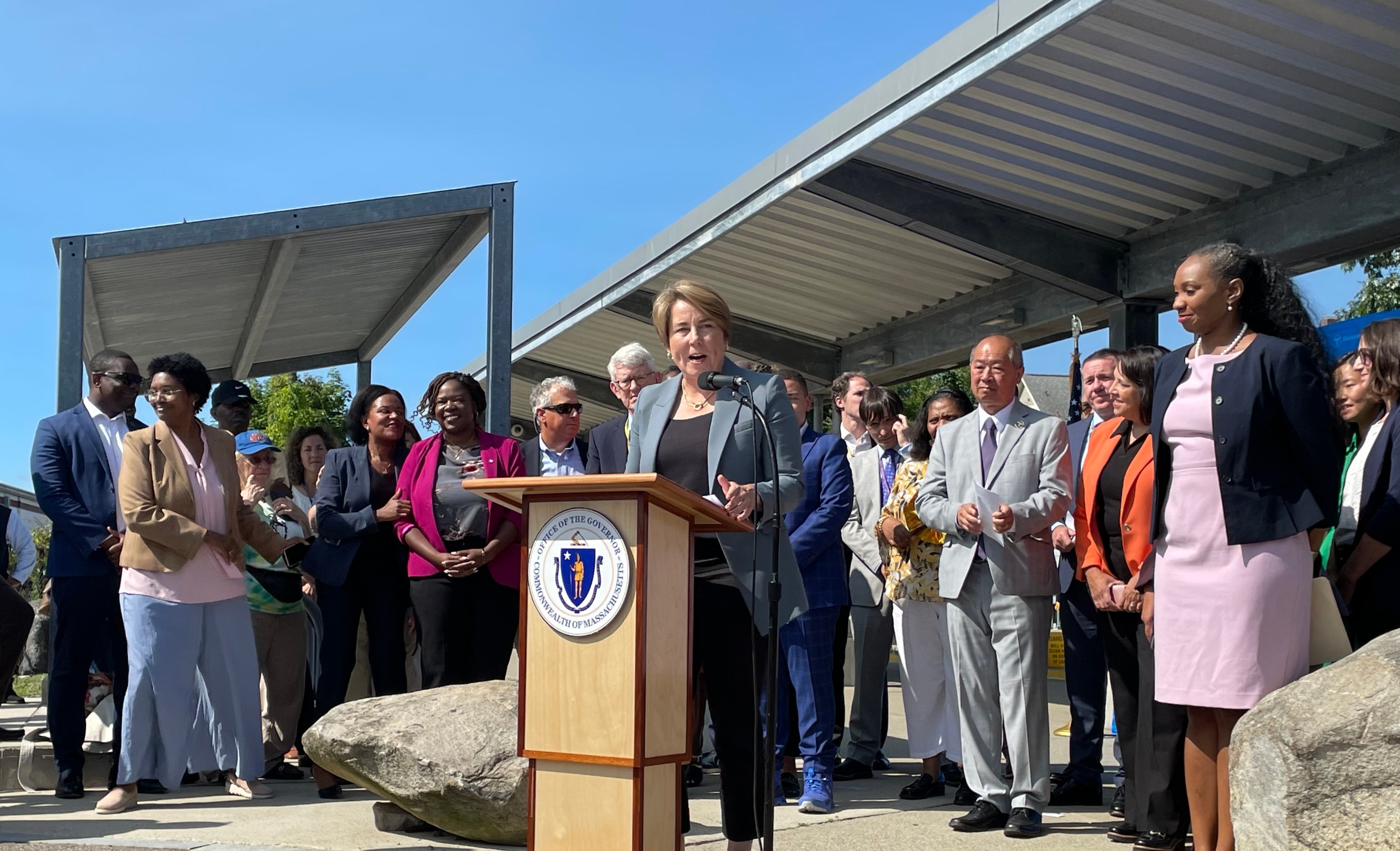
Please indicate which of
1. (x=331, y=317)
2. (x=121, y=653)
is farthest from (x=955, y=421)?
(x=331, y=317)

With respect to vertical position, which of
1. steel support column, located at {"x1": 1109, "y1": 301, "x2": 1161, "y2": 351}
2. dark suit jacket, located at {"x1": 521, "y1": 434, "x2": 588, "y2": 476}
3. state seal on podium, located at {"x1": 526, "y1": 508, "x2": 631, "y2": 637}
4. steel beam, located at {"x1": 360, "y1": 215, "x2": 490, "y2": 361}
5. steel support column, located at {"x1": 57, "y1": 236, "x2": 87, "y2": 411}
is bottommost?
state seal on podium, located at {"x1": 526, "y1": 508, "x2": 631, "y2": 637}

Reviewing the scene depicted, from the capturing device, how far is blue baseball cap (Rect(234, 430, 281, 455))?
7.82 meters

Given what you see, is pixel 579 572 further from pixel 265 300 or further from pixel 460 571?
pixel 265 300

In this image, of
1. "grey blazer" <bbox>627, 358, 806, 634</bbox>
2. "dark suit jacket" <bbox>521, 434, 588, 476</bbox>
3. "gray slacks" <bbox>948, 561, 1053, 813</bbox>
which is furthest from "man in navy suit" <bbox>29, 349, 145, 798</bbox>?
"gray slacks" <bbox>948, 561, 1053, 813</bbox>

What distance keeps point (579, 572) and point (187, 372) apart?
11.2ft

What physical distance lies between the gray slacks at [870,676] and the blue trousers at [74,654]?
390 centimetres

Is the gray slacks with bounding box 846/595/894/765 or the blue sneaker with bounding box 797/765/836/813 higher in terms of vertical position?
the gray slacks with bounding box 846/595/894/765

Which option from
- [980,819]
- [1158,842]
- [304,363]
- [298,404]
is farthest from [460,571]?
[298,404]

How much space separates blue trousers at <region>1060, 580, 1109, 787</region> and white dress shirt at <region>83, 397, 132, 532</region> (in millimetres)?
4800

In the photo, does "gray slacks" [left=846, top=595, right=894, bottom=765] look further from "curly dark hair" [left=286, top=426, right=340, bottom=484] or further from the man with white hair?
"curly dark hair" [left=286, top=426, right=340, bottom=484]

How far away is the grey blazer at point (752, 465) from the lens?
4.54 meters

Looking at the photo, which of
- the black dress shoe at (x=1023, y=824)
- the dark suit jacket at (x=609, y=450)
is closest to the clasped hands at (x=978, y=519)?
the black dress shoe at (x=1023, y=824)

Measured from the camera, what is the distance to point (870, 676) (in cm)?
766

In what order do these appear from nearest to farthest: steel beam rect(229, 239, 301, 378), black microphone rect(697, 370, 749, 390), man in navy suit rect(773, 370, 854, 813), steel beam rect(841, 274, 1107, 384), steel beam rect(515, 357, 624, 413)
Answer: black microphone rect(697, 370, 749, 390)
man in navy suit rect(773, 370, 854, 813)
steel beam rect(229, 239, 301, 378)
steel beam rect(841, 274, 1107, 384)
steel beam rect(515, 357, 624, 413)
